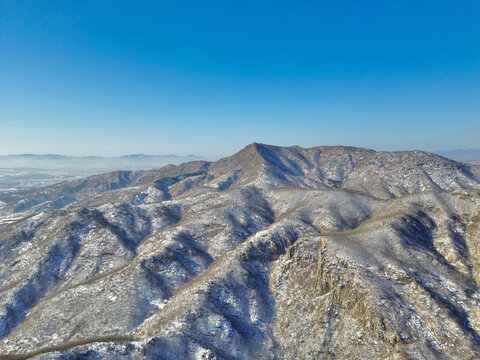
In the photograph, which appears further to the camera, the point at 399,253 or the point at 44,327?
the point at 399,253

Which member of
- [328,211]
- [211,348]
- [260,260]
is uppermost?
[328,211]

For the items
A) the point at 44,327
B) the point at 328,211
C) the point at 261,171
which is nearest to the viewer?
the point at 44,327

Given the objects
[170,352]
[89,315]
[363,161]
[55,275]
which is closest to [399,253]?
[170,352]

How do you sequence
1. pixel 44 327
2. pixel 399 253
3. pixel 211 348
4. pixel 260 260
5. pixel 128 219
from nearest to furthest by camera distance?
pixel 211 348 → pixel 44 327 → pixel 399 253 → pixel 260 260 → pixel 128 219

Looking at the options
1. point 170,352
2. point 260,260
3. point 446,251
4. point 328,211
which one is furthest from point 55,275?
point 446,251

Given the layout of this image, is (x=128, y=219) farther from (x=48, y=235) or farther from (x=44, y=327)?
(x=44, y=327)

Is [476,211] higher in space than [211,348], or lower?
higher

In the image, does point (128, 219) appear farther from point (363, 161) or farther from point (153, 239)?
point (363, 161)
